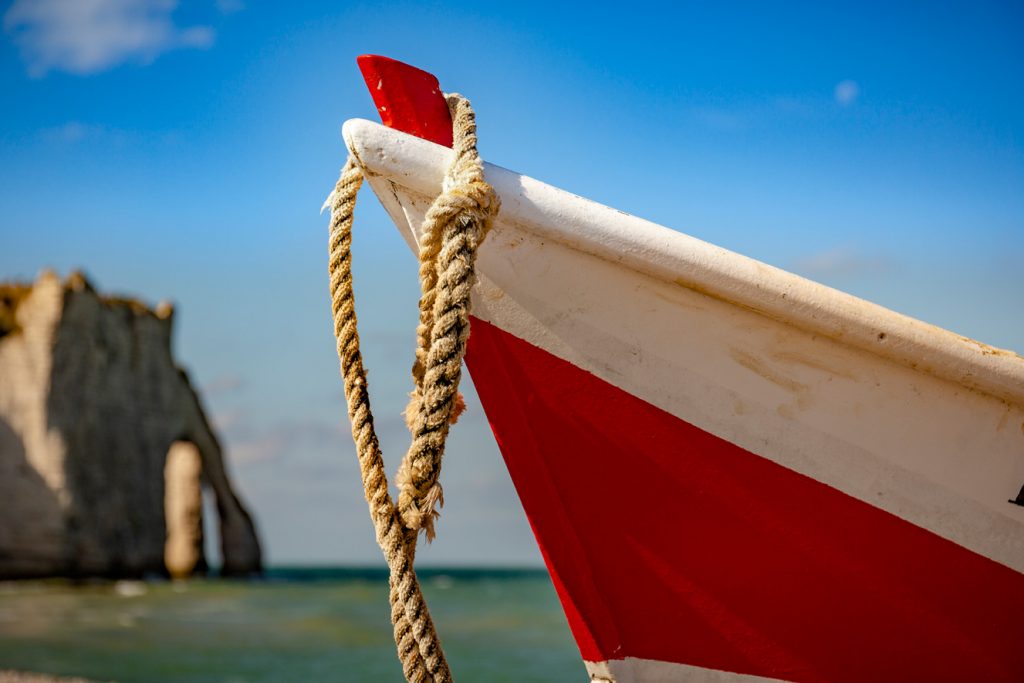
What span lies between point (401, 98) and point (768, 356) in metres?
1.01

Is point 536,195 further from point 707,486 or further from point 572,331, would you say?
point 707,486

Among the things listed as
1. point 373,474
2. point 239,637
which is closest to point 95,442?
point 239,637

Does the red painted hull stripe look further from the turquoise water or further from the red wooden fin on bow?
the turquoise water

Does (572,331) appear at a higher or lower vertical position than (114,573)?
higher

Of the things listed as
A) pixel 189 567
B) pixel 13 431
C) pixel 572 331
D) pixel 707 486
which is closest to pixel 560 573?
pixel 707 486

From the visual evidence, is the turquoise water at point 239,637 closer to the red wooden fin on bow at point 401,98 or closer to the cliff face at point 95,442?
the cliff face at point 95,442

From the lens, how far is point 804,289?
1982mm

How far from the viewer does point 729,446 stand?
210cm

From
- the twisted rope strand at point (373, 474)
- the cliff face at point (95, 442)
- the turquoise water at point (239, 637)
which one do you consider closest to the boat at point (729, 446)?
the twisted rope strand at point (373, 474)

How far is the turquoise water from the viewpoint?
10086 mm

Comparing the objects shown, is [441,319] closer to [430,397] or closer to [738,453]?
[430,397]

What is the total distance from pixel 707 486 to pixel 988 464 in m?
0.65

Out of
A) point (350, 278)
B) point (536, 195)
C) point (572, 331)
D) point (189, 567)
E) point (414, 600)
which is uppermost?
point (536, 195)

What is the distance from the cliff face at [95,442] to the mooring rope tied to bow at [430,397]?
23099 millimetres
